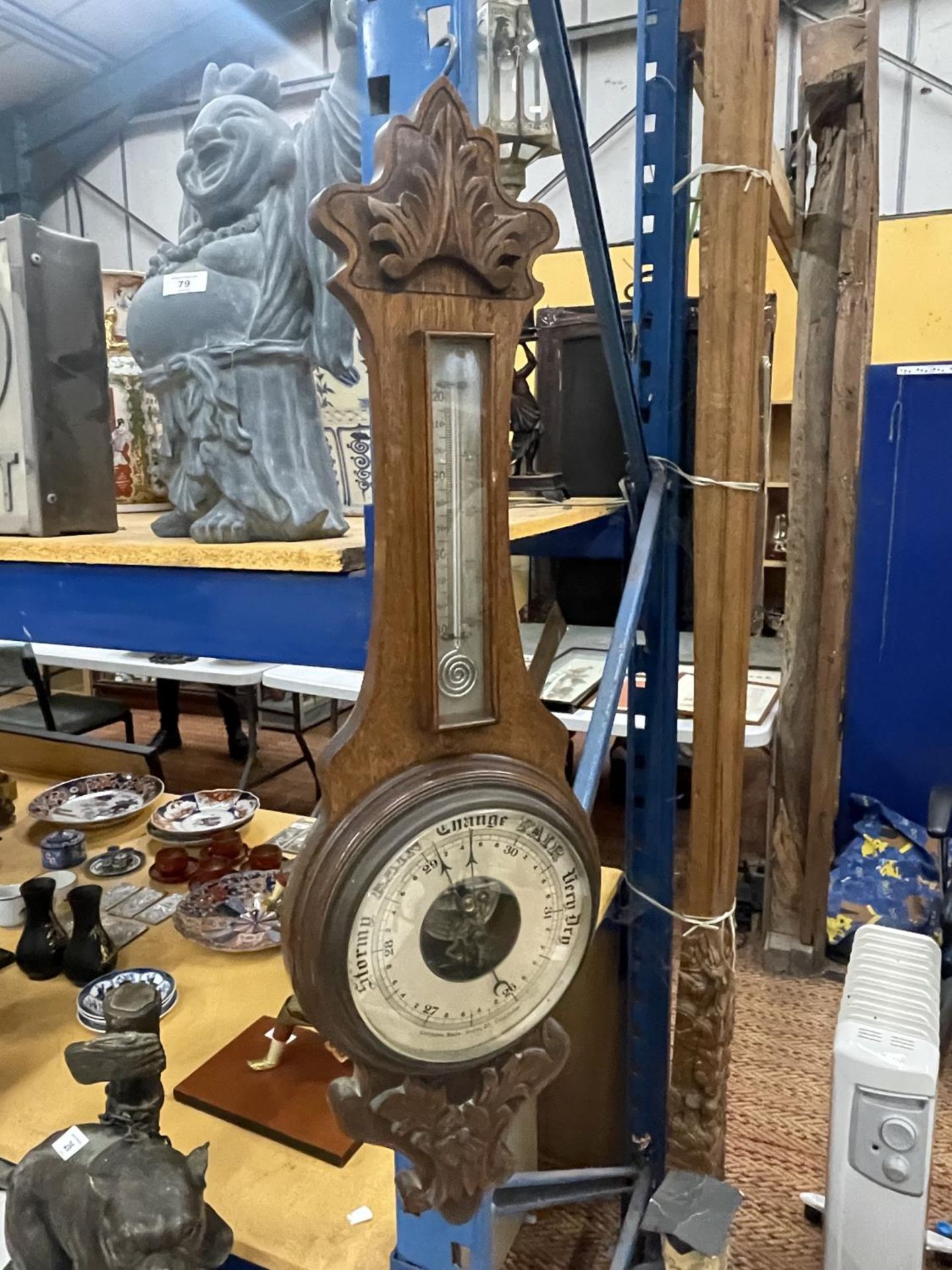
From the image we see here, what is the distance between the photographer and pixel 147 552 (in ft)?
2.31

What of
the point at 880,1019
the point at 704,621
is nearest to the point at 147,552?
the point at 704,621

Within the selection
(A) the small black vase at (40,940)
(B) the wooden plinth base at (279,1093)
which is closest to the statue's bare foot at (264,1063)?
(B) the wooden plinth base at (279,1093)

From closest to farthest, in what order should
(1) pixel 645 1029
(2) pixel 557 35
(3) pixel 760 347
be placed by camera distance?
(2) pixel 557 35 < (3) pixel 760 347 < (1) pixel 645 1029

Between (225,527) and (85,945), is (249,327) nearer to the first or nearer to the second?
(225,527)

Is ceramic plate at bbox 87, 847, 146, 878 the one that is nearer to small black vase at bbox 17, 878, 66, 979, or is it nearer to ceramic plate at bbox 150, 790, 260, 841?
ceramic plate at bbox 150, 790, 260, 841

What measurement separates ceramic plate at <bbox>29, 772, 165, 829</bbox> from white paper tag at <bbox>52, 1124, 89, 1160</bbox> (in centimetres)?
98

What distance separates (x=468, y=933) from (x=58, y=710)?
117 inches

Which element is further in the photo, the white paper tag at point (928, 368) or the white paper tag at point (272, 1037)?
the white paper tag at point (928, 368)

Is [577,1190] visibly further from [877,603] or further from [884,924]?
[877,603]

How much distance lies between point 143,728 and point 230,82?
13.0 feet

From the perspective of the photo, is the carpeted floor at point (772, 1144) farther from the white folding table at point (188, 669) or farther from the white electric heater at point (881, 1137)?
the white folding table at point (188, 669)

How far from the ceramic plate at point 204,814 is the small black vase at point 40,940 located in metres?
0.39

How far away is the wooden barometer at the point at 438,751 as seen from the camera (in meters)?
0.53

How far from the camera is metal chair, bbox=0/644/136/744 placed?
2.98m
